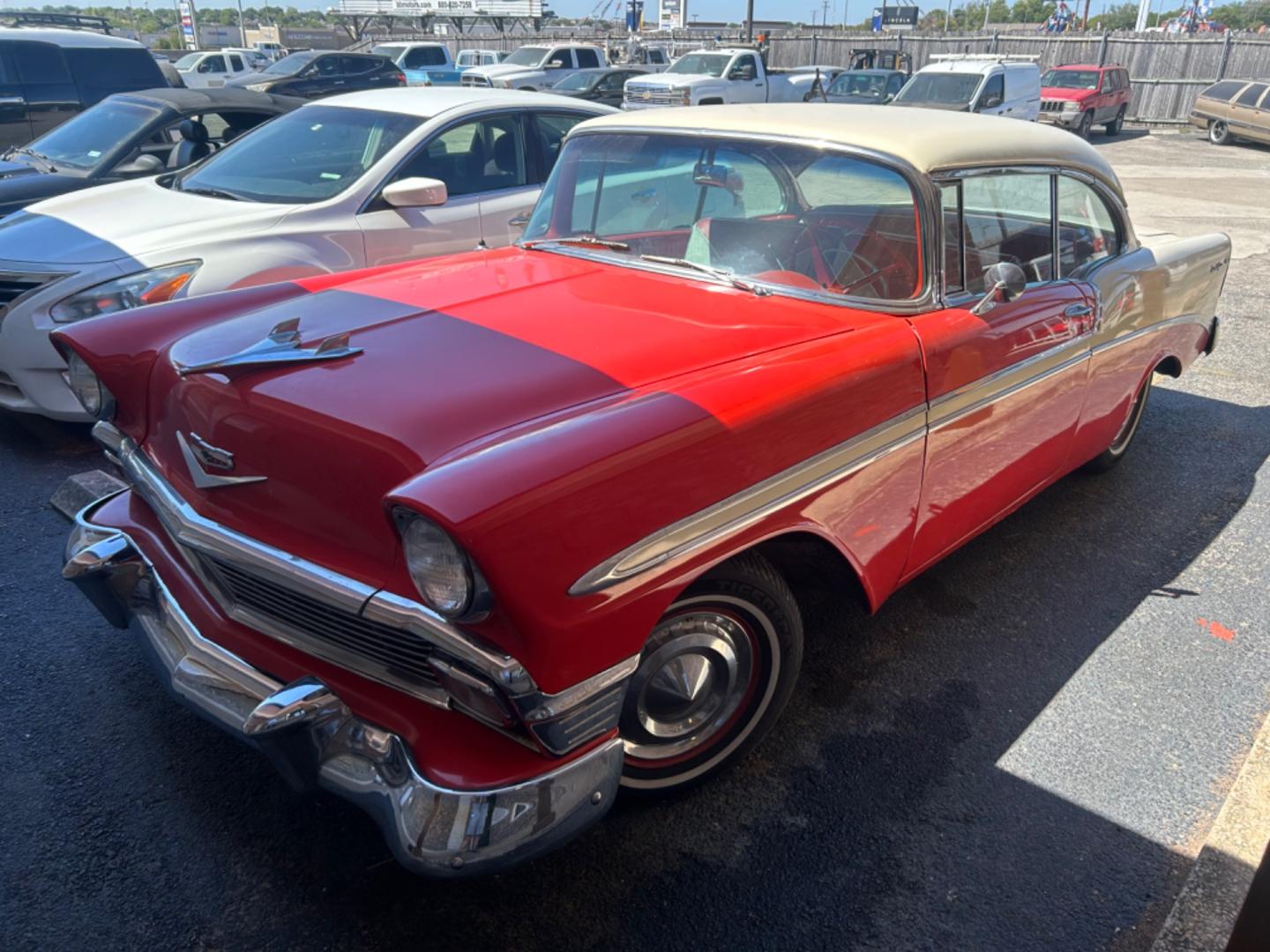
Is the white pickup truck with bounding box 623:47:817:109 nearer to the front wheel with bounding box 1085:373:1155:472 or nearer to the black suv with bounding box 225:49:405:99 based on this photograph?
the black suv with bounding box 225:49:405:99

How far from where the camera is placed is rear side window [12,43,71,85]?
927cm

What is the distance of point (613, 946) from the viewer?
2.10 meters

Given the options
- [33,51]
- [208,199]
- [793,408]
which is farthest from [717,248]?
[33,51]

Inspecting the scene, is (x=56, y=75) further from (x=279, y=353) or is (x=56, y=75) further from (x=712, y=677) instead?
(x=712, y=677)

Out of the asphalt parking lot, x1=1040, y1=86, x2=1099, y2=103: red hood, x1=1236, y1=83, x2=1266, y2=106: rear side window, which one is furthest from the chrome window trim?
x1=1236, y1=83, x2=1266, y2=106: rear side window

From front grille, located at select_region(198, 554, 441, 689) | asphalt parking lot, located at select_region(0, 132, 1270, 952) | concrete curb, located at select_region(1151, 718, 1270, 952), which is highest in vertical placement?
front grille, located at select_region(198, 554, 441, 689)

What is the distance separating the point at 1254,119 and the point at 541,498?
2356cm

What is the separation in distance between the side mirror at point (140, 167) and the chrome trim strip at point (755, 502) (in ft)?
19.3

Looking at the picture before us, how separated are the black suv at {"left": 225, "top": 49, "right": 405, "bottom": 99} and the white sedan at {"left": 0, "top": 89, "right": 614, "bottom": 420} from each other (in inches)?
393

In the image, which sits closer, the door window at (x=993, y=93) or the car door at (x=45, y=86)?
the car door at (x=45, y=86)

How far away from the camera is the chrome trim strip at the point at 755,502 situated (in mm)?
1924

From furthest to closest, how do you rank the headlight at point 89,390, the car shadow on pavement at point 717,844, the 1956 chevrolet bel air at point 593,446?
the headlight at point 89,390, the car shadow on pavement at point 717,844, the 1956 chevrolet bel air at point 593,446

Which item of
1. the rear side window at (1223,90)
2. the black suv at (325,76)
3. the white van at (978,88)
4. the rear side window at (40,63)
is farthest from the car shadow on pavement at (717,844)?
the rear side window at (1223,90)

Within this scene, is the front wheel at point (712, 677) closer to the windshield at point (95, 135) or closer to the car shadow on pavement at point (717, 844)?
the car shadow on pavement at point (717, 844)
